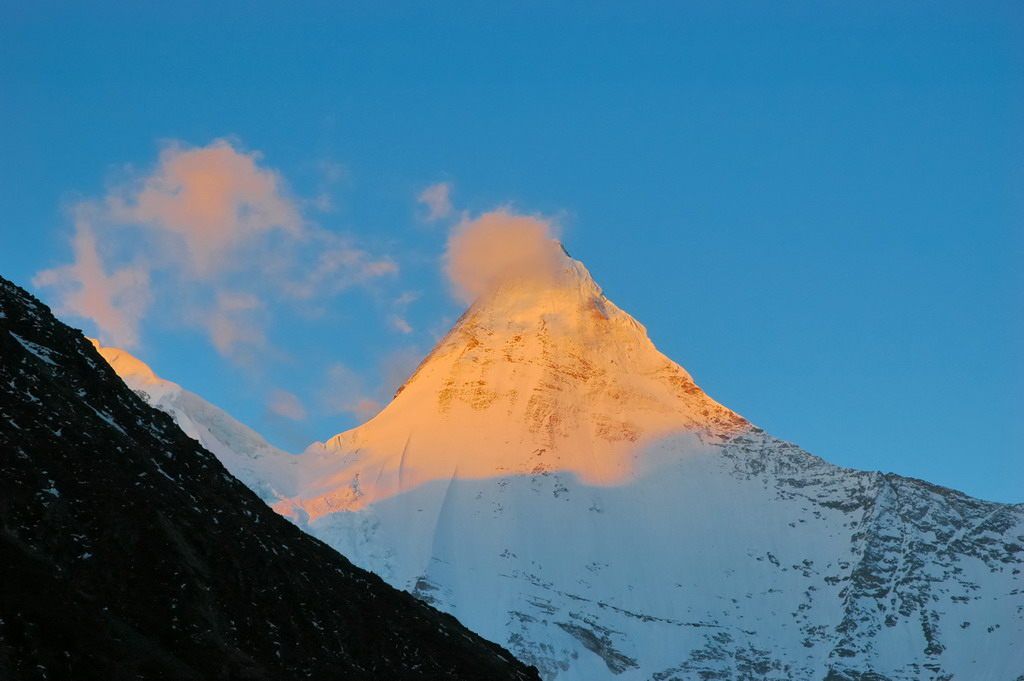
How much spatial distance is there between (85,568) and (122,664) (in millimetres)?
9003

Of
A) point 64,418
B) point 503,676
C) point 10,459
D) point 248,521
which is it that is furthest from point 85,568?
point 503,676

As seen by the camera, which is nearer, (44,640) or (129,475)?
(44,640)

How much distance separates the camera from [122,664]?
216 feet

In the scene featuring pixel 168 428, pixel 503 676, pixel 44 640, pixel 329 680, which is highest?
pixel 168 428

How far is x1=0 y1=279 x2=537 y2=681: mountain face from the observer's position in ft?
221

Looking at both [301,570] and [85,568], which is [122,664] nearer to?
[85,568]

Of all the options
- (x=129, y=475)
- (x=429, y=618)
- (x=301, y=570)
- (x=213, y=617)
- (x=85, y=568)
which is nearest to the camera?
(x=85, y=568)

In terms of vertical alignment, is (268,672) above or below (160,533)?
below

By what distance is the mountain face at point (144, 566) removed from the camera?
2650 inches

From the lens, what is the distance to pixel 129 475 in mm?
84938

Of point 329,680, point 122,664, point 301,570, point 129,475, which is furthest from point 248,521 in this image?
point 122,664

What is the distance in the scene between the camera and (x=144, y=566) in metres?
77.1

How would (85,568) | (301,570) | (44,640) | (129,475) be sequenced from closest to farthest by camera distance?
(44,640) → (85,568) → (129,475) → (301,570)

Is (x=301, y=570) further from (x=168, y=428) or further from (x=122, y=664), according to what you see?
(x=122, y=664)
